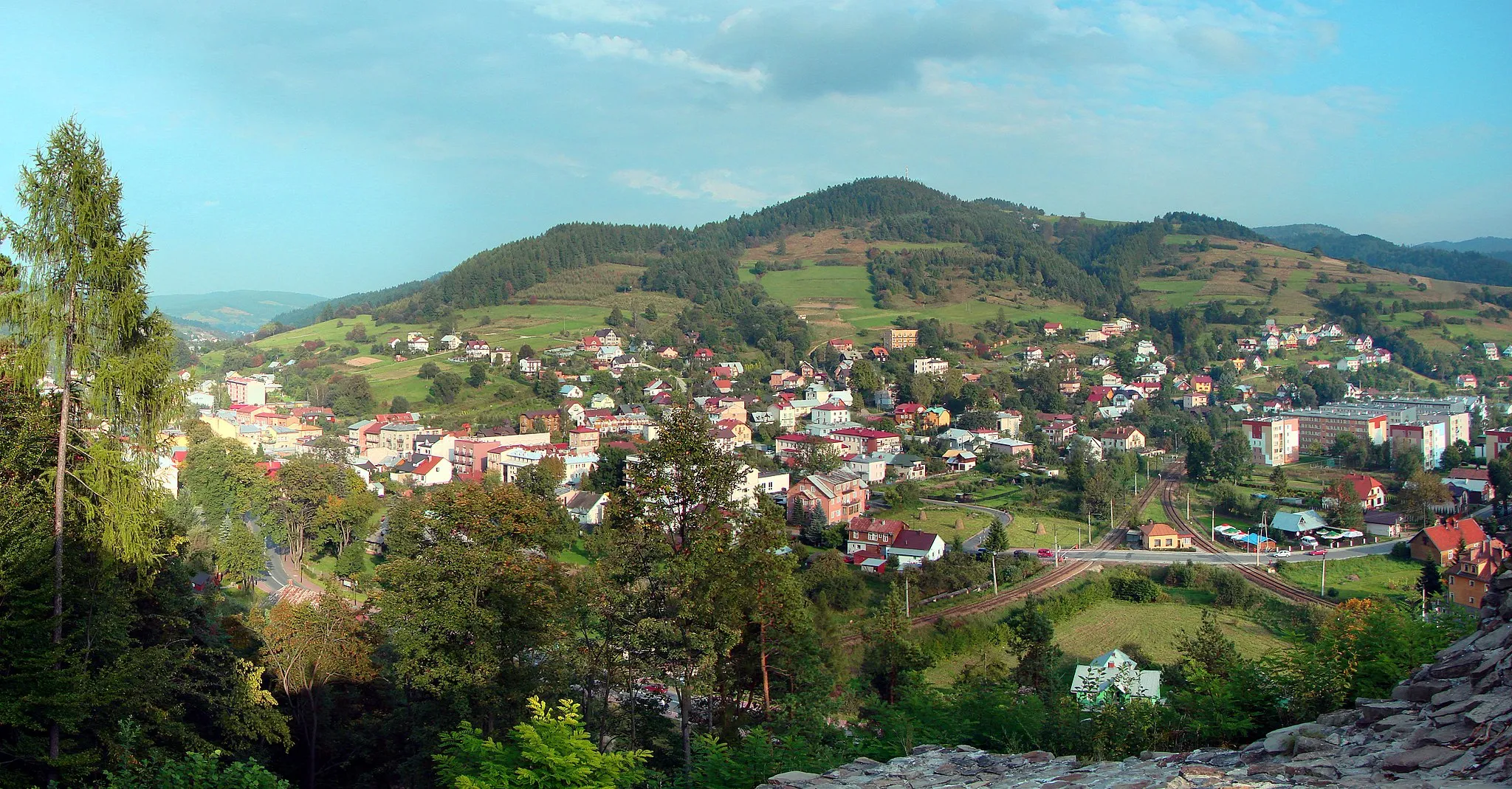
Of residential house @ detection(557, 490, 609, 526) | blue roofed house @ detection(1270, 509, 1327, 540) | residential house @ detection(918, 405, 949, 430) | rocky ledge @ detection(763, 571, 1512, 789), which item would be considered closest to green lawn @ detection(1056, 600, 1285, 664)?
blue roofed house @ detection(1270, 509, 1327, 540)

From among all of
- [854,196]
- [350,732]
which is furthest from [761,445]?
[854,196]

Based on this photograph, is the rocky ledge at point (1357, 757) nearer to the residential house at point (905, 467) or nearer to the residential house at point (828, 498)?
the residential house at point (828, 498)

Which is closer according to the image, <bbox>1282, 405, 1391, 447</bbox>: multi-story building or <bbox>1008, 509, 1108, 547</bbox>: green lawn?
<bbox>1008, 509, 1108, 547</bbox>: green lawn

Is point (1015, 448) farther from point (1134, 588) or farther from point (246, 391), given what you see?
point (246, 391)

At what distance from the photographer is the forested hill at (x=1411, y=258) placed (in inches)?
3708

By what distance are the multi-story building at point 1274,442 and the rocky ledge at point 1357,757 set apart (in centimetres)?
3610

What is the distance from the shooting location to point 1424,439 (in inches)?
1363

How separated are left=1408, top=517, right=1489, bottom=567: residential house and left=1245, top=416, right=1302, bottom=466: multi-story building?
13.3m

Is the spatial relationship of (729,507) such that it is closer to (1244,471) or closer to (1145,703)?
(1145,703)

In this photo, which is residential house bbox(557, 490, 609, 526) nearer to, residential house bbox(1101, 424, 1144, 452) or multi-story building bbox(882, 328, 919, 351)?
residential house bbox(1101, 424, 1144, 452)

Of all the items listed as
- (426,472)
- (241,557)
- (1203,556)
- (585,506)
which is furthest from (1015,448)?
(241,557)

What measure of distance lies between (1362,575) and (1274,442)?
16.7m

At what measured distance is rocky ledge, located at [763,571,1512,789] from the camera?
313cm

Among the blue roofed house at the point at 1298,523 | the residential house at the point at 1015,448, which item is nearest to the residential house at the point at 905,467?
the residential house at the point at 1015,448
